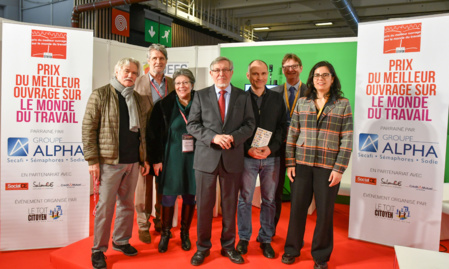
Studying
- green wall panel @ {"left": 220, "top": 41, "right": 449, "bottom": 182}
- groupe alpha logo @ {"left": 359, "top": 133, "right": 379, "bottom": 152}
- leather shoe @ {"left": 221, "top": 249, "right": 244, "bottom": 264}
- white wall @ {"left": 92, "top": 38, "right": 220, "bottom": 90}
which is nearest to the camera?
leather shoe @ {"left": 221, "top": 249, "right": 244, "bottom": 264}

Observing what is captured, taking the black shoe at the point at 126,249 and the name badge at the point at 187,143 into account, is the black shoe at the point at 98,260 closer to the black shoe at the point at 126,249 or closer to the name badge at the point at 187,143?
the black shoe at the point at 126,249

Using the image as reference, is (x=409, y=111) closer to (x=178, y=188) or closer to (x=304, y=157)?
(x=304, y=157)

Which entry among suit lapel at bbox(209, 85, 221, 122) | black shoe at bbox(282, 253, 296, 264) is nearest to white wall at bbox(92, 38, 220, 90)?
suit lapel at bbox(209, 85, 221, 122)

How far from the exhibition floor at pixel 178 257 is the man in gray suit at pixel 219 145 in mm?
169

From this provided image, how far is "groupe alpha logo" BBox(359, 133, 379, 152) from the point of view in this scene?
3246mm

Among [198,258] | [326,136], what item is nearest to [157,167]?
[198,258]

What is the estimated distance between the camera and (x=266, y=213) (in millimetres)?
2867

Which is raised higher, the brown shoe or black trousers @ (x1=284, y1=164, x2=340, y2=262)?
black trousers @ (x1=284, y1=164, x2=340, y2=262)

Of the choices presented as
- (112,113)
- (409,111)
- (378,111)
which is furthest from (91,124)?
(409,111)

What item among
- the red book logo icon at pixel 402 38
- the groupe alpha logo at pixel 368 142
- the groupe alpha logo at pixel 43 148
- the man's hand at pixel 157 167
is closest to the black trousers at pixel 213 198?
the man's hand at pixel 157 167

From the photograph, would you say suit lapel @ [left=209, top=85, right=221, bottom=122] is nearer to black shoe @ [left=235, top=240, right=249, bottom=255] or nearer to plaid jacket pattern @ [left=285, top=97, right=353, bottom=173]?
plaid jacket pattern @ [left=285, top=97, right=353, bottom=173]

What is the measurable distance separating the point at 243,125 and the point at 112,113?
1041 mm

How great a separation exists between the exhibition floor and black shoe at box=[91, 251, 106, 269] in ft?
0.25

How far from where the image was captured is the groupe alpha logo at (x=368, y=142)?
10.6 feet
